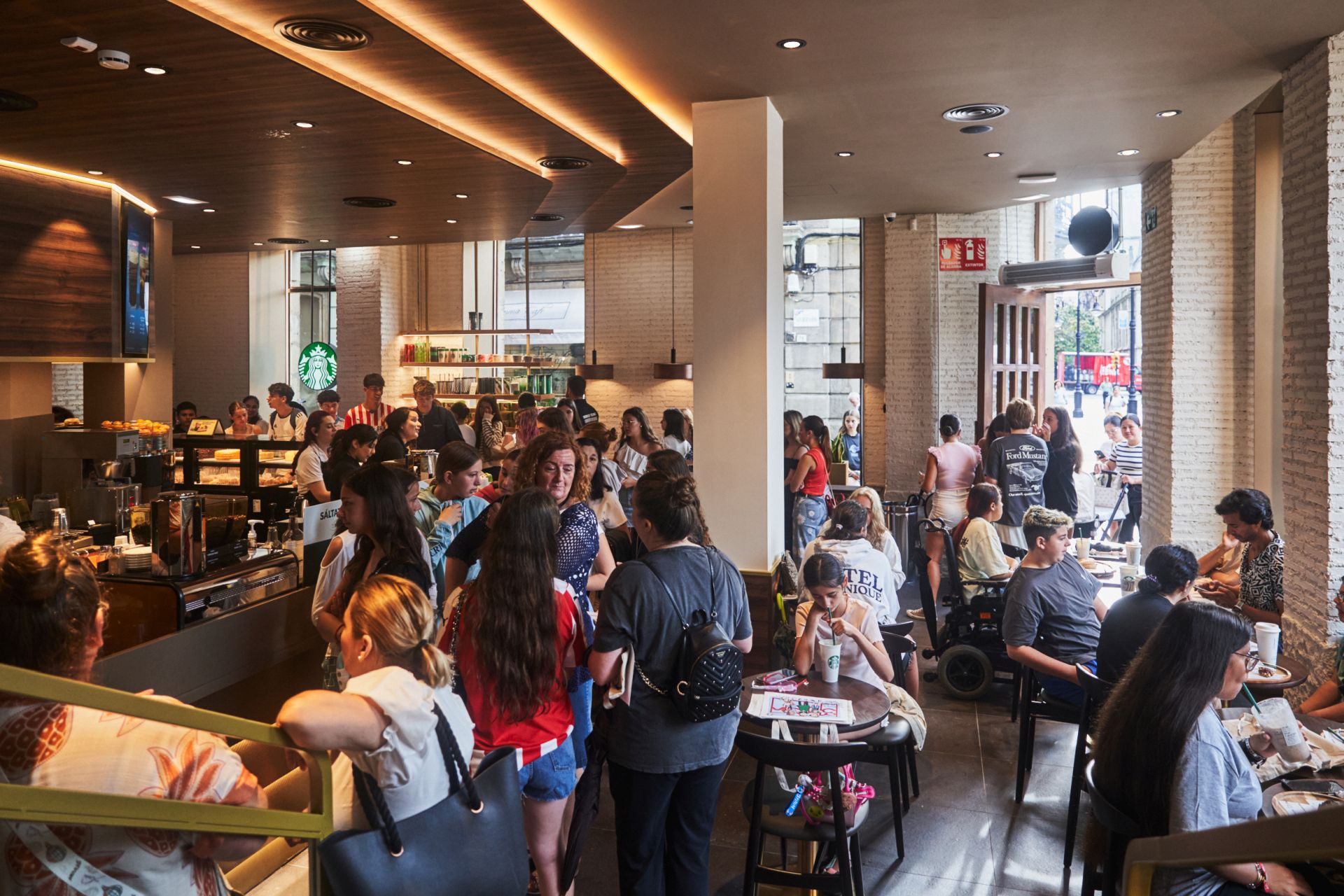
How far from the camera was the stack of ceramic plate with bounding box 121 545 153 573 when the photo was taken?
13.3 ft

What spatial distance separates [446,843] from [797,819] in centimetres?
178

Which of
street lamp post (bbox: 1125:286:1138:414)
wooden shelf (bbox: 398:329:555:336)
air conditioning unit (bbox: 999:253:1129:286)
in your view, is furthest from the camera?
wooden shelf (bbox: 398:329:555:336)

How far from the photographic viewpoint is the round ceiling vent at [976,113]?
264 inches

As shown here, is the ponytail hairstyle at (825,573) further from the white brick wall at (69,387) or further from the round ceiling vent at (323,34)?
the white brick wall at (69,387)

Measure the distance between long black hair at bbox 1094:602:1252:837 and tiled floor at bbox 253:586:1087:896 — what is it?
1318 millimetres

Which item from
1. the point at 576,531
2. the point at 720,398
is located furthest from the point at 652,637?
the point at 720,398

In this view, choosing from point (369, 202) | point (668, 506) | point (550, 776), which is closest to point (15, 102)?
point (369, 202)

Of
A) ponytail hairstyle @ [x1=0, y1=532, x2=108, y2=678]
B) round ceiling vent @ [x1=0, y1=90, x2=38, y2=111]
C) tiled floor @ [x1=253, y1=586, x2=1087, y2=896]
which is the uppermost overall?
round ceiling vent @ [x1=0, y1=90, x2=38, y2=111]

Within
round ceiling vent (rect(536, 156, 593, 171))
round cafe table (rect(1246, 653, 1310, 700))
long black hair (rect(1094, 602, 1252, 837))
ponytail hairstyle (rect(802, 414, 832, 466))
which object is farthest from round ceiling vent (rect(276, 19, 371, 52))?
ponytail hairstyle (rect(802, 414, 832, 466))

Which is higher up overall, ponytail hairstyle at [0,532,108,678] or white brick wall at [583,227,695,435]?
white brick wall at [583,227,695,435]

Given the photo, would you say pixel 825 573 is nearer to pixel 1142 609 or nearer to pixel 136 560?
pixel 1142 609

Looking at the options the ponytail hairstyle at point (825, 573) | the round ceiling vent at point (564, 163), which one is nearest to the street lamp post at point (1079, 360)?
the round ceiling vent at point (564, 163)

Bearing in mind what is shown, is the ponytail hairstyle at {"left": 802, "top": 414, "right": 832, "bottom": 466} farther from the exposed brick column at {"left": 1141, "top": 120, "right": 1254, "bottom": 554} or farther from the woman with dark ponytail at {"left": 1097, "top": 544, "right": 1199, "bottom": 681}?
the woman with dark ponytail at {"left": 1097, "top": 544, "right": 1199, "bottom": 681}

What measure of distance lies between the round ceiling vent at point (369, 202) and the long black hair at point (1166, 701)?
6973 millimetres
